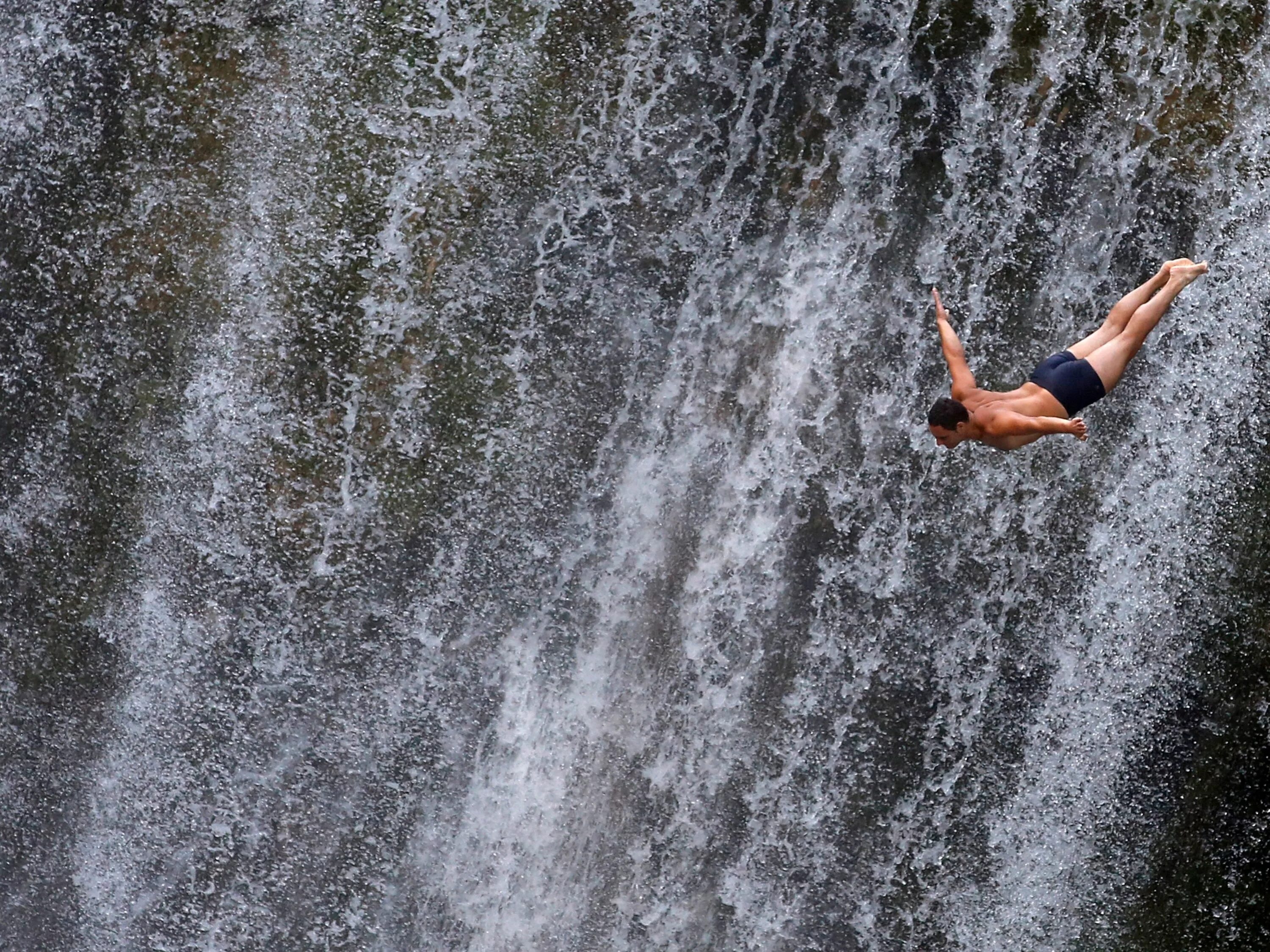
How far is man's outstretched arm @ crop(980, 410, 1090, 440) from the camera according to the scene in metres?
3.48

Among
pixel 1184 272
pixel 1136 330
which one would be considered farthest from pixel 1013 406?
pixel 1184 272

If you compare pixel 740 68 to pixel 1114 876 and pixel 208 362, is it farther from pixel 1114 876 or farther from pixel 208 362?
pixel 1114 876

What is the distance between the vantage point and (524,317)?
430cm

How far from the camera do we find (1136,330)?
3842 mm

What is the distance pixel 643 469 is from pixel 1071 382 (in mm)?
1846

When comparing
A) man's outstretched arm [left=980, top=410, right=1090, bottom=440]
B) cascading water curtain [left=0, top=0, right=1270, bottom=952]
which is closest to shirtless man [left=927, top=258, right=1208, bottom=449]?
man's outstretched arm [left=980, top=410, right=1090, bottom=440]

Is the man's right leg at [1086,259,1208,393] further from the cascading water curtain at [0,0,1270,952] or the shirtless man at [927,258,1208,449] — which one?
the cascading water curtain at [0,0,1270,952]

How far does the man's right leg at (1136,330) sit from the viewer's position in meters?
3.80

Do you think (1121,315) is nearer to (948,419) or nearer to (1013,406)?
(1013,406)

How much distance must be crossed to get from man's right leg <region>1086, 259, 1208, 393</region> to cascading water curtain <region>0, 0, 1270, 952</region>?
43 centimetres

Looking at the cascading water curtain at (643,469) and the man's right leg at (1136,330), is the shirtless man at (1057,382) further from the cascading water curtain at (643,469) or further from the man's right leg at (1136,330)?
the cascading water curtain at (643,469)

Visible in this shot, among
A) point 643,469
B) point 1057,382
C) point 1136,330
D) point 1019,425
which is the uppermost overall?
point 1136,330

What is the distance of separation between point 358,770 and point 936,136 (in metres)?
3.96

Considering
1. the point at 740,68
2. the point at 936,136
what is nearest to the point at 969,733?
the point at 936,136
